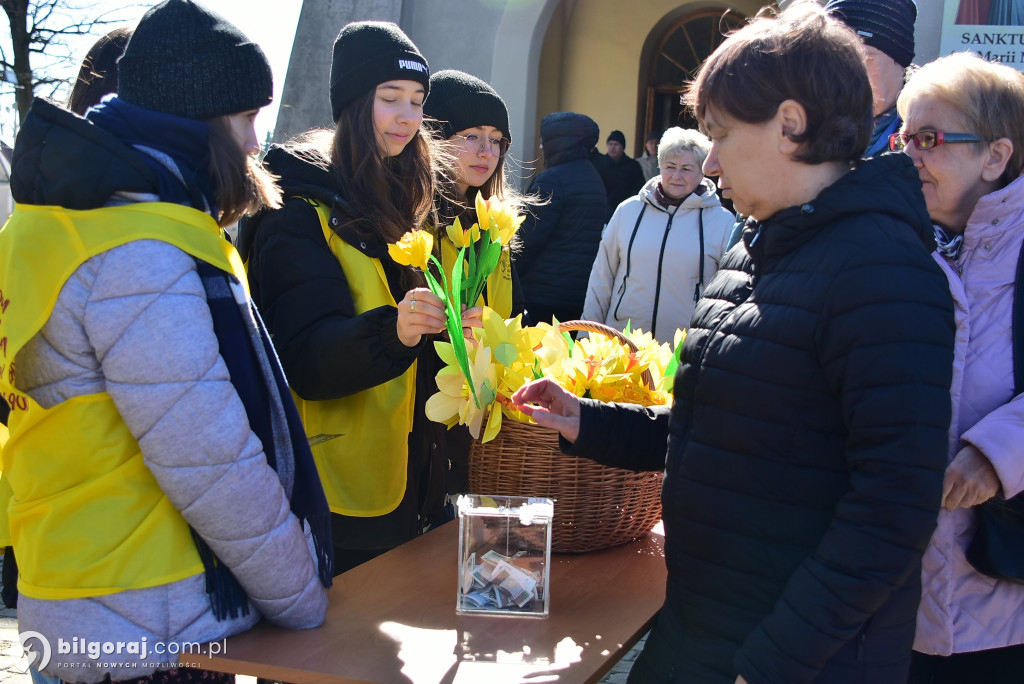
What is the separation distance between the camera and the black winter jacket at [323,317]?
1.88 m

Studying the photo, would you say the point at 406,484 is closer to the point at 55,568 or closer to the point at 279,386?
the point at 279,386

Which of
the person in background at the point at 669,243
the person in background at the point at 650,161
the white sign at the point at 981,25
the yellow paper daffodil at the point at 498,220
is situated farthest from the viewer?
the person in background at the point at 650,161

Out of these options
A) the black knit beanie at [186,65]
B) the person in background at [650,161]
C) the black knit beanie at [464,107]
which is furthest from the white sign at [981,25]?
the black knit beanie at [186,65]

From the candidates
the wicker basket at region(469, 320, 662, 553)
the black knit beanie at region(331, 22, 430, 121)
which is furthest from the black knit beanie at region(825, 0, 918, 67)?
the wicker basket at region(469, 320, 662, 553)

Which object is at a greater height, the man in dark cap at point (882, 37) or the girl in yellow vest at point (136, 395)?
the man in dark cap at point (882, 37)

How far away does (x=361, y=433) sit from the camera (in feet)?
6.63

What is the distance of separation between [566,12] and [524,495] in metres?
7.89

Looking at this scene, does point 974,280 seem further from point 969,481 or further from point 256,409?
point 256,409

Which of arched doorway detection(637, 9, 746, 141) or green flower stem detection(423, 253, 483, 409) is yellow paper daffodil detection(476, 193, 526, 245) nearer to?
green flower stem detection(423, 253, 483, 409)

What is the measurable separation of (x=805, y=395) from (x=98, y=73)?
5.49 ft

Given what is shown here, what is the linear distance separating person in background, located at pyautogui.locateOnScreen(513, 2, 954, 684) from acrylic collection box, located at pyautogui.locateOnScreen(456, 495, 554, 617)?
0.85 feet

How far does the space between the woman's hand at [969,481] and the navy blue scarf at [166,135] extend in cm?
134

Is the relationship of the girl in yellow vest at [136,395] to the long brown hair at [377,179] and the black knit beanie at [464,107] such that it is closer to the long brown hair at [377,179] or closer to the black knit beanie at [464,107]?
the long brown hair at [377,179]

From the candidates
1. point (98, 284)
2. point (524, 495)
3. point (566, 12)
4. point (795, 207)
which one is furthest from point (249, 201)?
point (566, 12)
